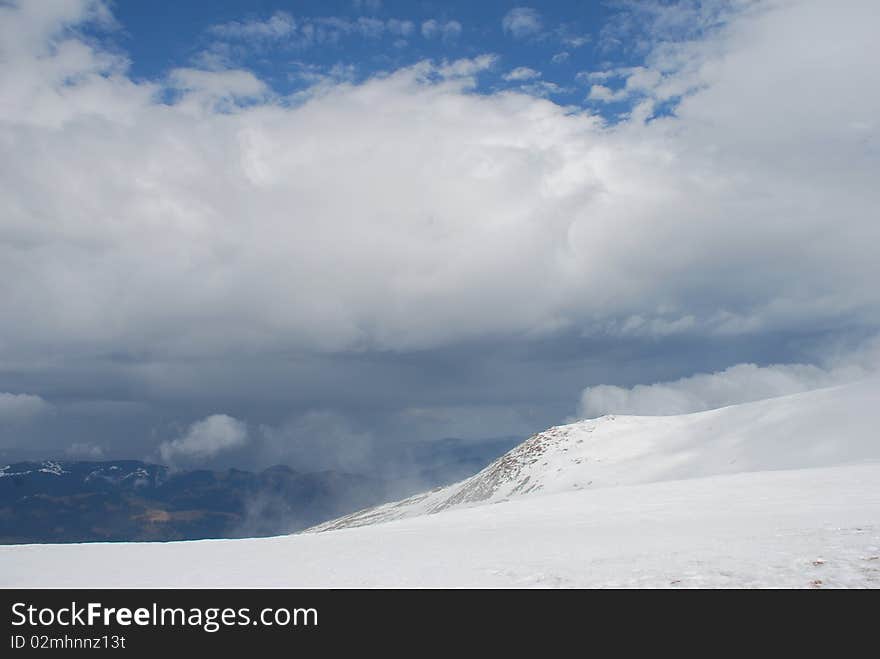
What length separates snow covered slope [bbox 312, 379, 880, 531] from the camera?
7381 centimetres

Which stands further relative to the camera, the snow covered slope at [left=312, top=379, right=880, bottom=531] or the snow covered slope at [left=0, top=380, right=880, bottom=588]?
the snow covered slope at [left=312, top=379, right=880, bottom=531]

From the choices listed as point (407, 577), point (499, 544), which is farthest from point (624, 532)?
point (407, 577)

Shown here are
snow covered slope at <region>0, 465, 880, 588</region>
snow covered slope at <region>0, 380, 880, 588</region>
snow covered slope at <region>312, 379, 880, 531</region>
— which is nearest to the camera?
snow covered slope at <region>0, 465, 880, 588</region>

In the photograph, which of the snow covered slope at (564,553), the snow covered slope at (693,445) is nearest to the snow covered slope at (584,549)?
the snow covered slope at (564,553)

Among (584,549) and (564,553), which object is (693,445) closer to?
(584,549)

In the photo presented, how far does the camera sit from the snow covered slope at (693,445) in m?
73.8

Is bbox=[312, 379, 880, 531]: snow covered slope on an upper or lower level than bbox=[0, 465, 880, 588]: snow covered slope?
upper

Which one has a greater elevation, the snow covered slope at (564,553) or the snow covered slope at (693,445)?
the snow covered slope at (693,445)

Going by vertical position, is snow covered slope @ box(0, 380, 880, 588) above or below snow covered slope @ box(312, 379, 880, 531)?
below

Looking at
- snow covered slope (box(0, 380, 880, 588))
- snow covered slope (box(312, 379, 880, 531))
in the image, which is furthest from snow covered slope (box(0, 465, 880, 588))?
snow covered slope (box(312, 379, 880, 531))

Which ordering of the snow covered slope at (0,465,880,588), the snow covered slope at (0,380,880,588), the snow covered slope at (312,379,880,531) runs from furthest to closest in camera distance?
the snow covered slope at (312,379,880,531) → the snow covered slope at (0,380,880,588) → the snow covered slope at (0,465,880,588)

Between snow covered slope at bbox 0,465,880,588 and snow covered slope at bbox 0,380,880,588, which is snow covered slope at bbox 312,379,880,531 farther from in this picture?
snow covered slope at bbox 0,465,880,588

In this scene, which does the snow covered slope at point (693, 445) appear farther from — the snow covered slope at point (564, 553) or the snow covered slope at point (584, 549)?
the snow covered slope at point (564, 553)

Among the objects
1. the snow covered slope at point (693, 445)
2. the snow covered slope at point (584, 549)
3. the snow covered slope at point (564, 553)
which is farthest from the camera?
the snow covered slope at point (693, 445)
